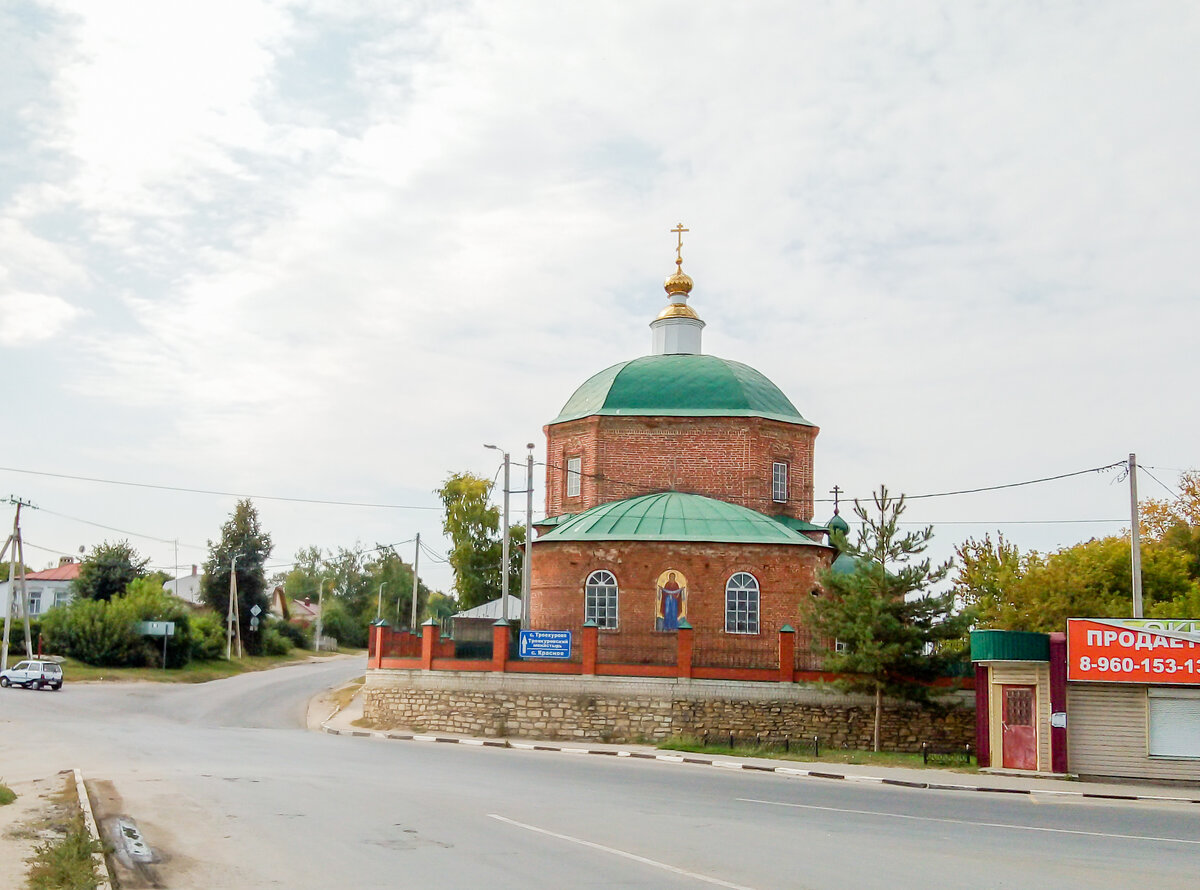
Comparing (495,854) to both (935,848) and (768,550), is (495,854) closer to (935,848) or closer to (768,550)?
(935,848)

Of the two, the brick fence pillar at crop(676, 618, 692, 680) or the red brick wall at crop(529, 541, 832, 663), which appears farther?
the red brick wall at crop(529, 541, 832, 663)

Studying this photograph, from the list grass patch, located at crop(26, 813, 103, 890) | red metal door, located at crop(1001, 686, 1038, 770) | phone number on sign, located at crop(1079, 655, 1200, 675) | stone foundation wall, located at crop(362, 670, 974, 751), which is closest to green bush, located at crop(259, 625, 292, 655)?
stone foundation wall, located at crop(362, 670, 974, 751)

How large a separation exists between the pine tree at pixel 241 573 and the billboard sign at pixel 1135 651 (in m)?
51.2

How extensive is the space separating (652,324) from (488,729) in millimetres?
18308

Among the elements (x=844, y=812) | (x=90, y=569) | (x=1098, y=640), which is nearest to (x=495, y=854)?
(x=844, y=812)

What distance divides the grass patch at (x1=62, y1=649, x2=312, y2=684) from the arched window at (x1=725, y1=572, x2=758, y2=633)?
27.7 meters

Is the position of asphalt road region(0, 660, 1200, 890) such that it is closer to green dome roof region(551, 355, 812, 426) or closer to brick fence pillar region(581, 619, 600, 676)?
brick fence pillar region(581, 619, 600, 676)

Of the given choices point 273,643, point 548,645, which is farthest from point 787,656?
point 273,643

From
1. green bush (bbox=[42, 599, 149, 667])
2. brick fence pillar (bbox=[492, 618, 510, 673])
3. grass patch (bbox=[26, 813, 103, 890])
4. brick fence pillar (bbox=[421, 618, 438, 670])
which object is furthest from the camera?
green bush (bbox=[42, 599, 149, 667])

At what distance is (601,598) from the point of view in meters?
32.2

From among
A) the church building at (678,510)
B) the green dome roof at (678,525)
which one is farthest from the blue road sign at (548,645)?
the green dome roof at (678,525)

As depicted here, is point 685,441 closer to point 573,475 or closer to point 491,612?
point 573,475

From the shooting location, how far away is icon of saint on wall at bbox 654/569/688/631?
3188cm

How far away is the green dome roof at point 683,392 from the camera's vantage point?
37312 millimetres
